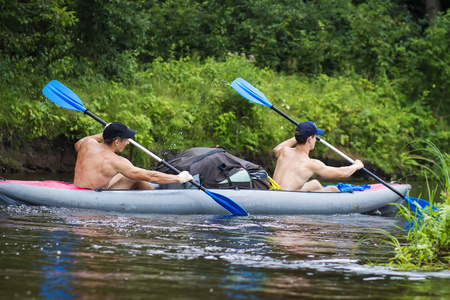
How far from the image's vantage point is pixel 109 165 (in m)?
6.36

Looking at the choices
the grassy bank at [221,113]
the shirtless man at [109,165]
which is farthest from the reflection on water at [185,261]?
the grassy bank at [221,113]

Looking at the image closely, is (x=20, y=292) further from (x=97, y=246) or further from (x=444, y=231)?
(x=444, y=231)

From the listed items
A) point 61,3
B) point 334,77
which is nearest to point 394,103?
point 334,77

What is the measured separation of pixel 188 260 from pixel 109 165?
96.2 inches

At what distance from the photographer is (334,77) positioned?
Result: 586 inches

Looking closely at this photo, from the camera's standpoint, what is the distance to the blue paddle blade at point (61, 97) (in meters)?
7.54

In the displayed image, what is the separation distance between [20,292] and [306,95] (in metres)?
10.3

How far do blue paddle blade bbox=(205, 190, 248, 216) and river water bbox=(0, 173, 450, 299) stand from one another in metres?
0.48

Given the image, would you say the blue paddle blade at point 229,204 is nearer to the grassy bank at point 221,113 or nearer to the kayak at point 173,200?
the kayak at point 173,200

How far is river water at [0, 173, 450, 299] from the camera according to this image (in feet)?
11.0

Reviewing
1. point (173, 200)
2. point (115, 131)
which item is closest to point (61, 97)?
point (115, 131)

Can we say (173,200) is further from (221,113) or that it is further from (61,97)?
(221,113)

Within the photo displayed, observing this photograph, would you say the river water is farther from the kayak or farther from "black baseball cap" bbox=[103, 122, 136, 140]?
"black baseball cap" bbox=[103, 122, 136, 140]

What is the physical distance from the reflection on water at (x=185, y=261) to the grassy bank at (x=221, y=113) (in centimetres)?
404
